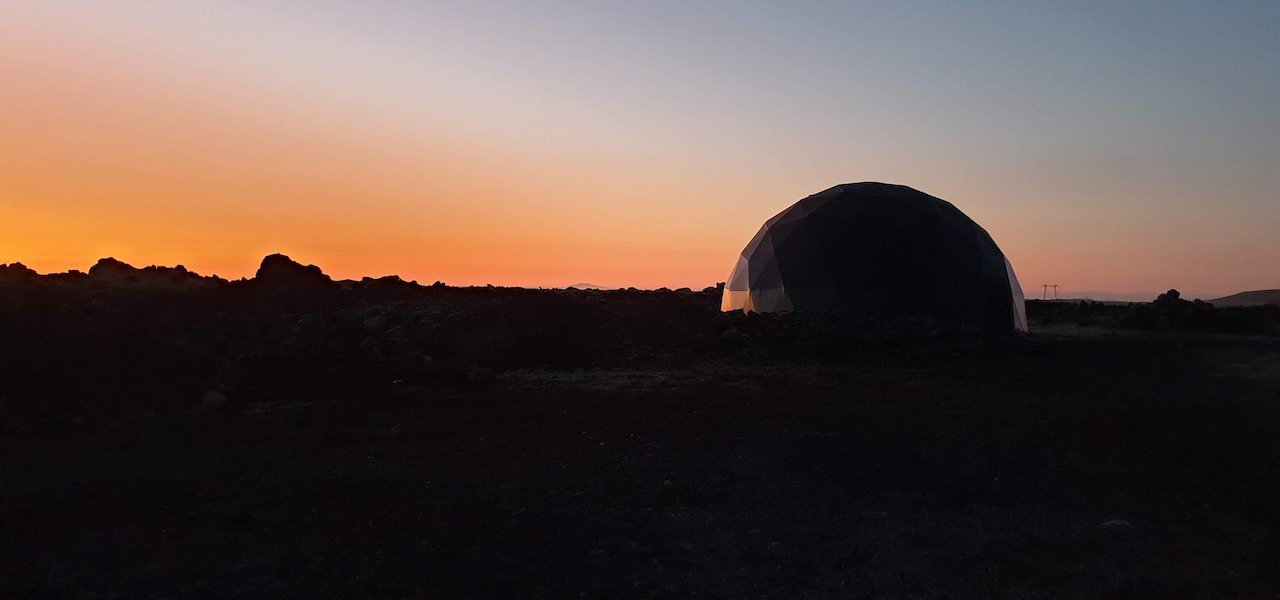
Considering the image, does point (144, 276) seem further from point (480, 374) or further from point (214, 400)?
point (480, 374)

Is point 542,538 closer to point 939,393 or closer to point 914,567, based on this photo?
point 914,567

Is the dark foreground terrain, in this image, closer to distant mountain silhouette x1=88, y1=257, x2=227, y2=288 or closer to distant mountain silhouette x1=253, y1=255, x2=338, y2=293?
distant mountain silhouette x1=88, y1=257, x2=227, y2=288

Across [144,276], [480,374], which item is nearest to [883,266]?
[480,374]

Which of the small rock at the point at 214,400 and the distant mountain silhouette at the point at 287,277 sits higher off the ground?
the distant mountain silhouette at the point at 287,277

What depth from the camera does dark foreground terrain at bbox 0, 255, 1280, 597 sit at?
228 inches

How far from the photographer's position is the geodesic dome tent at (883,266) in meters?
24.2

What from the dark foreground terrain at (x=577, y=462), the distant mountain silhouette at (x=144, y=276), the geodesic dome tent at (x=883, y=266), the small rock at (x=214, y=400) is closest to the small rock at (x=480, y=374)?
the dark foreground terrain at (x=577, y=462)

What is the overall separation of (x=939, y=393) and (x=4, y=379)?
15263mm

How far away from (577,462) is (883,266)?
1771 centimetres

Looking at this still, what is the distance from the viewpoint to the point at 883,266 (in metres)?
24.6

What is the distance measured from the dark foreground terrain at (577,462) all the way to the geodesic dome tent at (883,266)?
172 inches

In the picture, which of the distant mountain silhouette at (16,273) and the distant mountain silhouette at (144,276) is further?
the distant mountain silhouette at (144,276)

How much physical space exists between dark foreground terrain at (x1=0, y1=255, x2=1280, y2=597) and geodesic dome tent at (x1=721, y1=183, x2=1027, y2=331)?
14.4 feet

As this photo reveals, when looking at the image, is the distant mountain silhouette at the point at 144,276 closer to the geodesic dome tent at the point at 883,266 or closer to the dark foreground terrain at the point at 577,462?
the dark foreground terrain at the point at 577,462
